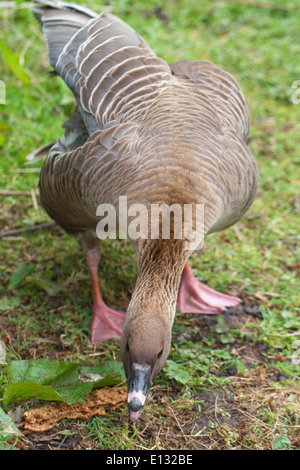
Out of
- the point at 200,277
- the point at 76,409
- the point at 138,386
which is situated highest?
the point at 138,386

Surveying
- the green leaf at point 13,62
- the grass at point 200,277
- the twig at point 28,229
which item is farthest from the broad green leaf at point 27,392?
the green leaf at point 13,62

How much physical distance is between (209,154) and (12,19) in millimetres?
5847

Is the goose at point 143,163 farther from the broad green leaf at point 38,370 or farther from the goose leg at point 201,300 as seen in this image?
the broad green leaf at point 38,370

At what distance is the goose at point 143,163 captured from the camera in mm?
3793

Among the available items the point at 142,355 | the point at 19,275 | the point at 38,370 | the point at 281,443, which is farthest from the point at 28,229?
the point at 281,443

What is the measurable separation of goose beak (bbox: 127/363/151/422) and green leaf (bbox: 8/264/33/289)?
238 cm

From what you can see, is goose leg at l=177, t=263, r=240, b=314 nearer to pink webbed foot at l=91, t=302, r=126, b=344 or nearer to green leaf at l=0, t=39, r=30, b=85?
pink webbed foot at l=91, t=302, r=126, b=344

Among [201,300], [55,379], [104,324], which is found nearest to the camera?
[55,379]

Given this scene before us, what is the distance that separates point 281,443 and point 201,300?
5.47 ft

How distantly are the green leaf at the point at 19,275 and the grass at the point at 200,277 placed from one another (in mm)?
35

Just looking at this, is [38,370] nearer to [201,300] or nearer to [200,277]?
[201,300]

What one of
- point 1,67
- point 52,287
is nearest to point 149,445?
point 52,287

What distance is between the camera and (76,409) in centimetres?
413

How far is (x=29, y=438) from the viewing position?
12.7 feet
